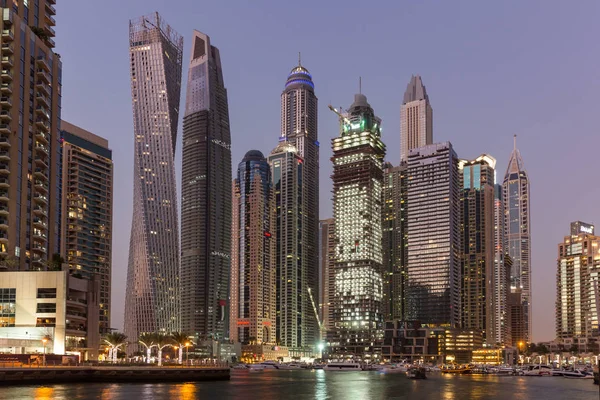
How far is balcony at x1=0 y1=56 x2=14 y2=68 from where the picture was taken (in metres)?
150

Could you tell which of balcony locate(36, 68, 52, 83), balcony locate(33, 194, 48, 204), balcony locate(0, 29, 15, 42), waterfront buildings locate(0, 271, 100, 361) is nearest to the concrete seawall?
waterfront buildings locate(0, 271, 100, 361)

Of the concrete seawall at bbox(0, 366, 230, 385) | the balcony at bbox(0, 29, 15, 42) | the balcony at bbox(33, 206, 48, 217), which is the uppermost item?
the balcony at bbox(0, 29, 15, 42)

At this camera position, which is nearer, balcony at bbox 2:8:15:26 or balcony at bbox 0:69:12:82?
balcony at bbox 0:69:12:82

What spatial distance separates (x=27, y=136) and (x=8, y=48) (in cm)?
1833

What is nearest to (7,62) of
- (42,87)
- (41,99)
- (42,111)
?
(42,87)

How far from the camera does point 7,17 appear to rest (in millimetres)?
151875

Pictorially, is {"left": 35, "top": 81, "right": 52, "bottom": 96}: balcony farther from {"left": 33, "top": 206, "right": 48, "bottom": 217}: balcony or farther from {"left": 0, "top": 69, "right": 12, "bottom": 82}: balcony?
{"left": 33, "top": 206, "right": 48, "bottom": 217}: balcony

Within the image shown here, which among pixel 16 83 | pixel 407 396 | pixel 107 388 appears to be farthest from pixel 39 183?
pixel 407 396

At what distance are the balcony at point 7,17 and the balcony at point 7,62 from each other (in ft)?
23.3

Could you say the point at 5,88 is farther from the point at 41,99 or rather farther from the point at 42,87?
the point at 42,87

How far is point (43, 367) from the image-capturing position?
135m

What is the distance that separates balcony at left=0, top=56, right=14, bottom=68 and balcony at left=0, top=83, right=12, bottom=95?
3.80 m

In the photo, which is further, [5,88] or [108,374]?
[108,374]

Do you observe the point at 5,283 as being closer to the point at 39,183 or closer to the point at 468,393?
the point at 39,183
